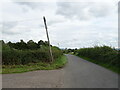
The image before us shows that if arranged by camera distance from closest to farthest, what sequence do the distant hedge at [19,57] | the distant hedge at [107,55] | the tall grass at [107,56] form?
the tall grass at [107,56]
the distant hedge at [107,55]
the distant hedge at [19,57]

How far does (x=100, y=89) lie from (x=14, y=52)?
1265 cm

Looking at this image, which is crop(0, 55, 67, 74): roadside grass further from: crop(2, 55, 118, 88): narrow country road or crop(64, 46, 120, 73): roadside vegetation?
crop(64, 46, 120, 73): roadside vegetation

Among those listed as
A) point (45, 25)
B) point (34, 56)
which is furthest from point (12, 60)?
point (45, 25)

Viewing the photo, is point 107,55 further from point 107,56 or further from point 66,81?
point 66,81

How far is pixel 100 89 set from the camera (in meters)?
5.69

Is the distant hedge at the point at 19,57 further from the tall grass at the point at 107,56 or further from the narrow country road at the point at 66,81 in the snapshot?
Answer: the tall grass at the point at 107,56

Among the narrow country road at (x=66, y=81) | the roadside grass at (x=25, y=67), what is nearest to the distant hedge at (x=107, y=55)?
the narrow country road at (x=66, y=81)

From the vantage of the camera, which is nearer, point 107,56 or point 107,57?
point 107,57

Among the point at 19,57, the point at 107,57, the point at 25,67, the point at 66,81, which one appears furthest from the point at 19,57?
the point at 66,81

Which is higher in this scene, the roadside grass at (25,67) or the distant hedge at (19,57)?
the distant hedge at (19,57)

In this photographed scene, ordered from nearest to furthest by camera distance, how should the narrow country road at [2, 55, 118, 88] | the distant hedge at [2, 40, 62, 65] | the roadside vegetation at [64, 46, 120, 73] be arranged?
the narrow country road at [2, 55, 118, 88]
the roadside vegetation at [64, 46, 120, 73]
the distant hedge at [2, 40, 62, 65]

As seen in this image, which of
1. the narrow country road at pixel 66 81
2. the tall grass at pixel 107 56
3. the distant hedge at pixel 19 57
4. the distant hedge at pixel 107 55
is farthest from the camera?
the distant hedge at pixel 19 57

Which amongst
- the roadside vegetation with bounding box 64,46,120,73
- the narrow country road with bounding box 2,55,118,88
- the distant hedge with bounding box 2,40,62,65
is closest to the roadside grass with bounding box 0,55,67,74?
the distant hedge with bounding box 2,40,62,65

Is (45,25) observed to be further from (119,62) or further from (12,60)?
(119,62)
